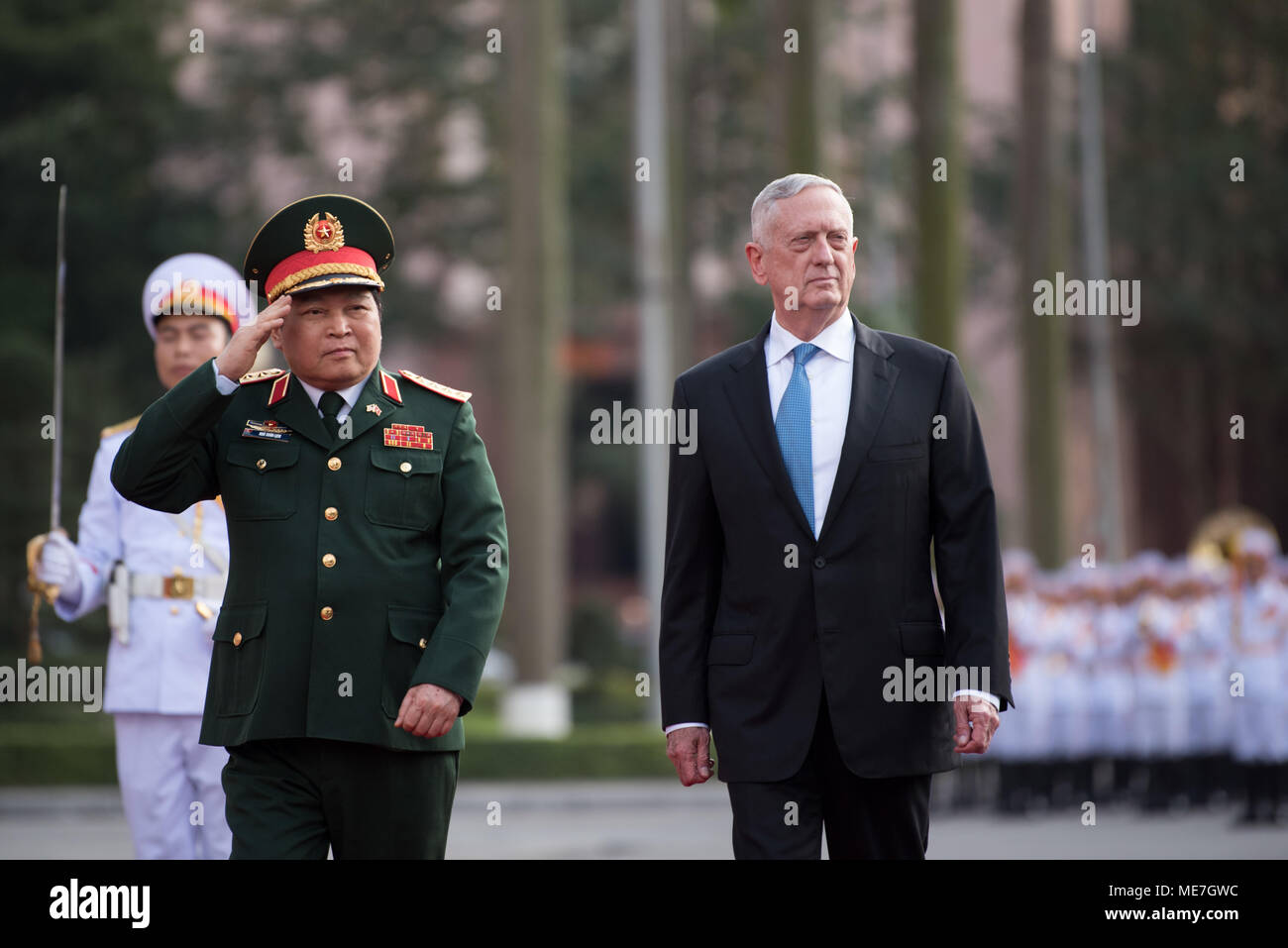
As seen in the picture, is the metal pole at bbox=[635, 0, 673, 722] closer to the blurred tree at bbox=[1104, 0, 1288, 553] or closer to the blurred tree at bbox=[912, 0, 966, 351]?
the blurred tree at bbox=[912, 0, 966, 351]

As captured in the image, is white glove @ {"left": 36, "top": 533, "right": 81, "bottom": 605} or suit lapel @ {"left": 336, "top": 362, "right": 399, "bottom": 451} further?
white glove @ {"left": 36, "top": 533, "right": 81, "bottom": 605}

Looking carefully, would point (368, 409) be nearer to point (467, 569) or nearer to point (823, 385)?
point (467, 569)

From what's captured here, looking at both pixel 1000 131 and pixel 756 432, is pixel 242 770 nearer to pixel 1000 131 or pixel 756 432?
pixel 756 432

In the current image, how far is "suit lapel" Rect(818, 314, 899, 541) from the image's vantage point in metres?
5.68

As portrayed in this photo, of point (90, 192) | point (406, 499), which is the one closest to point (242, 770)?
point (406, 499)

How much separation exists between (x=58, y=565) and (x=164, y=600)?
405mm

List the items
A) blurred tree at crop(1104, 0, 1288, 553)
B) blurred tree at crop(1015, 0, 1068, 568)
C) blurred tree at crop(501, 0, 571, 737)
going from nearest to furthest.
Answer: blurred tree at crop(501, 0, 571, 737) < blurred tree at crop(1015, 0, 1068, 568) < blurred tree at crop(1104, 0, 1288, 553)

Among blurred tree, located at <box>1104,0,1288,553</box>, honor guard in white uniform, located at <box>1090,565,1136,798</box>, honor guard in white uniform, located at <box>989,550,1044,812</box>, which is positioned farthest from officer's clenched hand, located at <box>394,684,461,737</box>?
blurred tree, located at <box>1104,0,1288,553</box>

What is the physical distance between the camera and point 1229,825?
16203mm

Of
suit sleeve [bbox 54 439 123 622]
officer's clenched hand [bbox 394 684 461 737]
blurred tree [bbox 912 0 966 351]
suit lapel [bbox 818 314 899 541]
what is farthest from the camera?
blurred tree [bbox 912 0 966 351]

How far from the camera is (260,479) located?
573 centimetres

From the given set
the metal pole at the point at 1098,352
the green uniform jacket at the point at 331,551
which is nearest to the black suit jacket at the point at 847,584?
the green uniform jacket at the point at 331,551

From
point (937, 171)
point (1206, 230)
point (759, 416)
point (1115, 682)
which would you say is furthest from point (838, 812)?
point (1206, 230)
